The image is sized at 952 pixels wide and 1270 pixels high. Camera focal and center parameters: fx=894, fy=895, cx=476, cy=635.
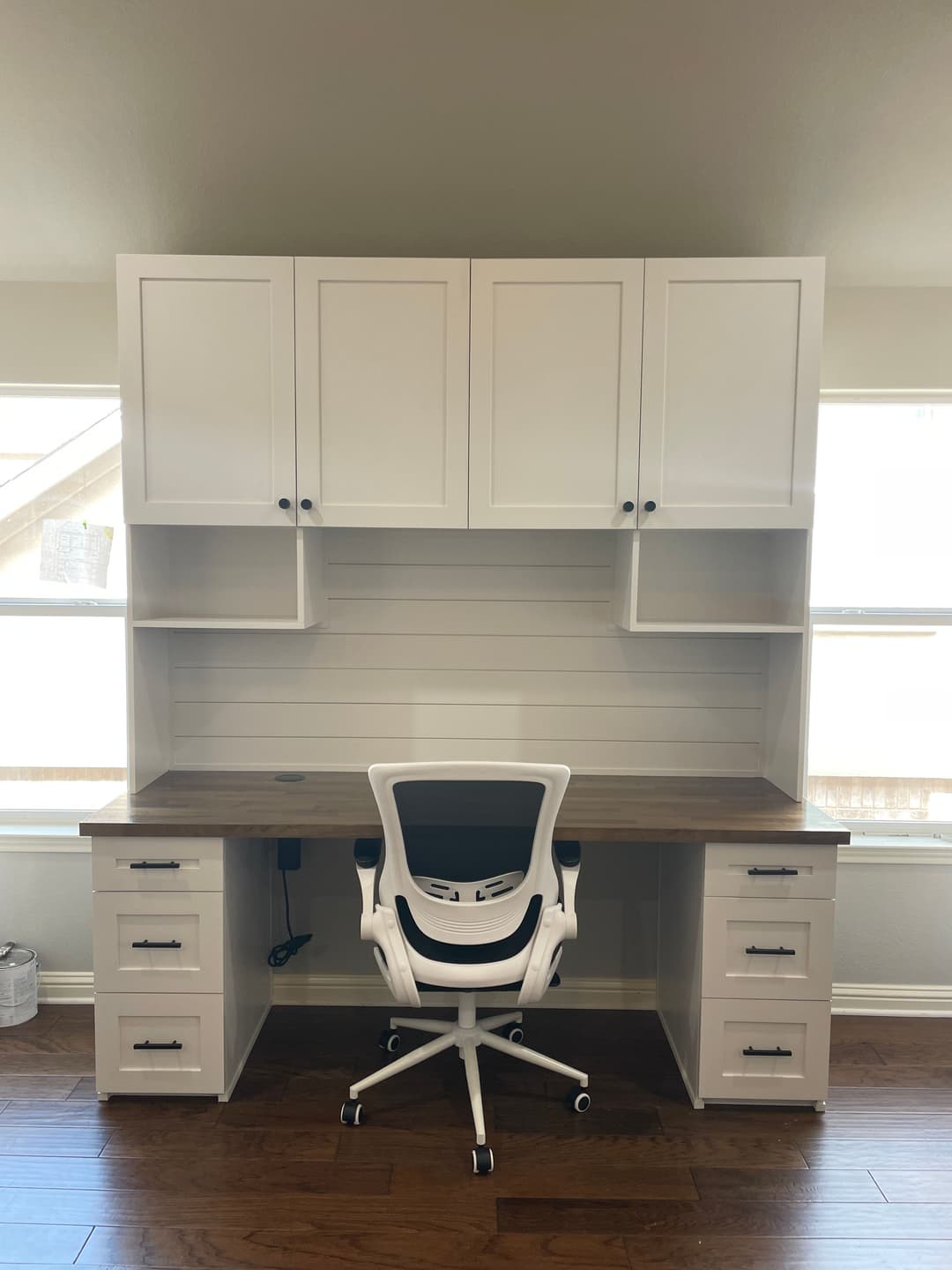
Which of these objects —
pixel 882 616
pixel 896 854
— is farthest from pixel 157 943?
pixel 882 616

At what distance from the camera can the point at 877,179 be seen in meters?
2.50

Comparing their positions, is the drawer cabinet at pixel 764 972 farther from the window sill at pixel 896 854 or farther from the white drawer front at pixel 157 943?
the white drawer front at pixel 157 943

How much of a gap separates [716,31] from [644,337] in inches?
30.4

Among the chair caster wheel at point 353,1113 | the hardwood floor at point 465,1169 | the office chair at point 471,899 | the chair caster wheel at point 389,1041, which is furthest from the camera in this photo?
the chair caster wheel at point 389,1041

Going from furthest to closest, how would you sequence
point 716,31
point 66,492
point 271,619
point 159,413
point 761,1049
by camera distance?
point 66,492, point 271,619, point 159,413, point 761,1049, point 716,31

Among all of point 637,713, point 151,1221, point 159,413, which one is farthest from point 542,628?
point 151,1221

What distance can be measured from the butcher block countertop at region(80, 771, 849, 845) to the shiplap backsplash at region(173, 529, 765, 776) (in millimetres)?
121

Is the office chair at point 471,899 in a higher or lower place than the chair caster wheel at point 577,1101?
higher

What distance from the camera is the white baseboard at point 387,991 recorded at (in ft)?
10.2

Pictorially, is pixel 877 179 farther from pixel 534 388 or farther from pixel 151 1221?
pixel 151 1221

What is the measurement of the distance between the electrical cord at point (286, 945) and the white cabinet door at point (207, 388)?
49.5 inches

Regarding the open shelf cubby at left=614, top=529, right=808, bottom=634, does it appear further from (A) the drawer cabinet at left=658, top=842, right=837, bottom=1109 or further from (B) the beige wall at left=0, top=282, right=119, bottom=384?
(B) the beige wall at left=0, top=282, right=119, bottom=384

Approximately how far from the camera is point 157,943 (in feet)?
8.14

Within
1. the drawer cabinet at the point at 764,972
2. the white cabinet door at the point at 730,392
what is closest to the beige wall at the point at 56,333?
the white cabinet door at the point at 730,392
